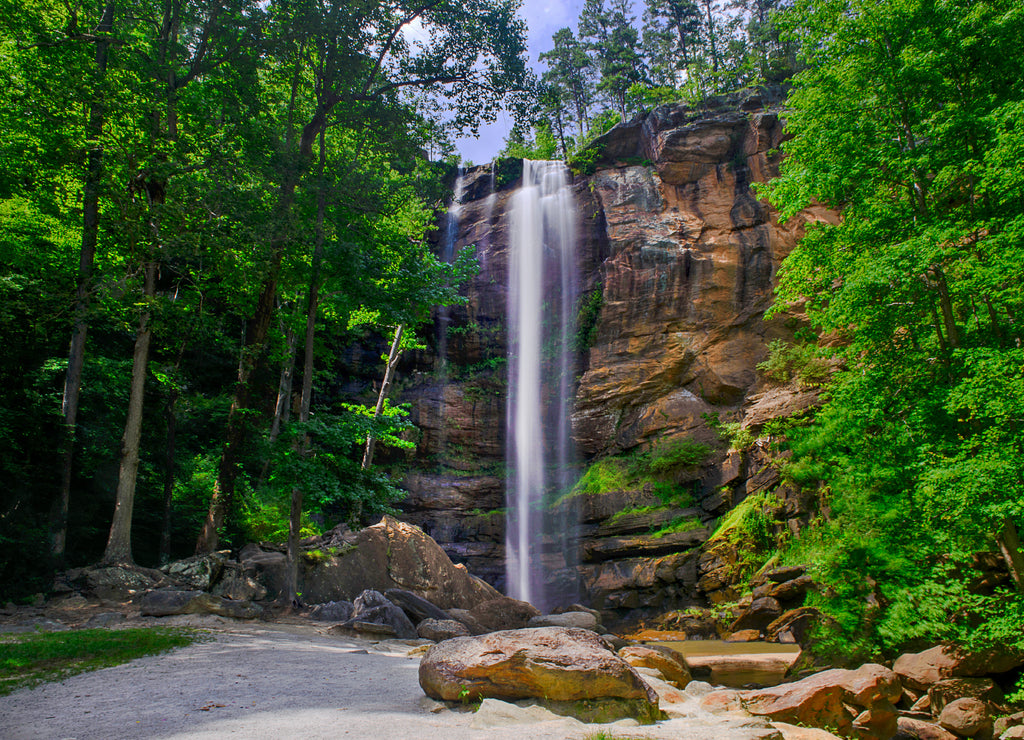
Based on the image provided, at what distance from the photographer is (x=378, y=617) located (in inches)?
446

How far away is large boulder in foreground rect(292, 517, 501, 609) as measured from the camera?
1349 cm

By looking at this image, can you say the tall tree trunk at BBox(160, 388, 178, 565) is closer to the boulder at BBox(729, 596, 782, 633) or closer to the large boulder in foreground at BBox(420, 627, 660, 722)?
the large boulder in foreground at BBox(420, 627, 660, 722)

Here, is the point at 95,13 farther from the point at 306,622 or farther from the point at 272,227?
the point at 306,622

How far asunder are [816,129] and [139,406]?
49.1 ft

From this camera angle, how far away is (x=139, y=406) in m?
12.9

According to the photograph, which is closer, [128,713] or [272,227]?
[128,713]

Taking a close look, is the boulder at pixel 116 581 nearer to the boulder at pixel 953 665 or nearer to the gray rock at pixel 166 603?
the gray rock at pixel 166 603

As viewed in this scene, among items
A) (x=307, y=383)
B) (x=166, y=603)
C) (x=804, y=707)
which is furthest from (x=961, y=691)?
(x=307, y=383)

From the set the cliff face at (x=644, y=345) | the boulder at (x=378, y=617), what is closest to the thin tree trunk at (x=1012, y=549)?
the boulder at (x=378, y=617)

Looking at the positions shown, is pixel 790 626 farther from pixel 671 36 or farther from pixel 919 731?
pixel 671 36

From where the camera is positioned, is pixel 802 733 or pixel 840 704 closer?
pixel 802 733

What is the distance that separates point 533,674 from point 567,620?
8737mm

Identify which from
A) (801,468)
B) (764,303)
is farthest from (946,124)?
(764,303)

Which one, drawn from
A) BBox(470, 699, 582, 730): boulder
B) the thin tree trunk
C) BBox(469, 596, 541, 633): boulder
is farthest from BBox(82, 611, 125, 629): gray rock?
the thin tree trunk
